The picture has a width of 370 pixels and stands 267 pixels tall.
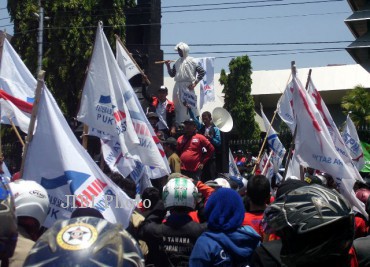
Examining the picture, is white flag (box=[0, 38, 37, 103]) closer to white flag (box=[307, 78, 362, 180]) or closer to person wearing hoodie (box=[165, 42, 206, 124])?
white flag (box=[307, 78, 362, 180])

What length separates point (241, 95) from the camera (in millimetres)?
44781

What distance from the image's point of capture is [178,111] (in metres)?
13.9

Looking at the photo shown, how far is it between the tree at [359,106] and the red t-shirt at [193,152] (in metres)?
22.3

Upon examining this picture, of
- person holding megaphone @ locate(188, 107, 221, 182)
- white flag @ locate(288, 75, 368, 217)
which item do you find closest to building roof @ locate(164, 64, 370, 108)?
person holding megaphone @ locate(188, 107, 221, 182)

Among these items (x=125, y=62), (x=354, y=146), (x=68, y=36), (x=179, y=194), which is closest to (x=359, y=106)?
(x=68, y=36)

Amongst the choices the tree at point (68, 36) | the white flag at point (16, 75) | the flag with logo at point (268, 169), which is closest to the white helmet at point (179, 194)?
the white flag at point (16, 75)

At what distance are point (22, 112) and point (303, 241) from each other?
616cm

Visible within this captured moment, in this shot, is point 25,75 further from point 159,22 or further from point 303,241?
point 159,22

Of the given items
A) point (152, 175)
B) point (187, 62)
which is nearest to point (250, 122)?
point (187, 62)

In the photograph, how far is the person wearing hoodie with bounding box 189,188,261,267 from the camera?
4.85 meters

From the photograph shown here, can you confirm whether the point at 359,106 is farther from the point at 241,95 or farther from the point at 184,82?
the point at 184,82

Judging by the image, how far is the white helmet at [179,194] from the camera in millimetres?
5812

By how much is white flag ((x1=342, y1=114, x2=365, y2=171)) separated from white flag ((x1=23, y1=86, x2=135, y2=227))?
7652 millimetres
